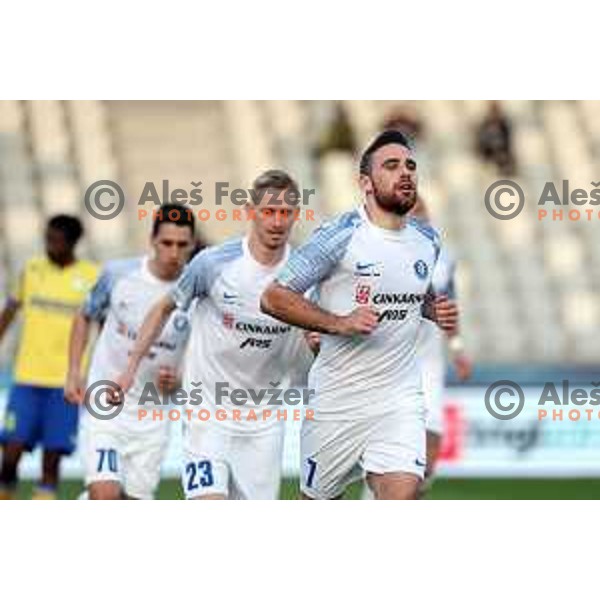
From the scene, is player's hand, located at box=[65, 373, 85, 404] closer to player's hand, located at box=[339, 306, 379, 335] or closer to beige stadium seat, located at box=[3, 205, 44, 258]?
player's hand, located at box=[339, 306, 379, 335]

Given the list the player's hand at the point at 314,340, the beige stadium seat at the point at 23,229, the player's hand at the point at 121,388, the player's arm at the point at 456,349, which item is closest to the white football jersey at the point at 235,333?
the player's hand at the point at 314,340

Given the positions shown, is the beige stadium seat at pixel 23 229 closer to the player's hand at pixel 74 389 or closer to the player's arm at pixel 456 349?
the player's arm at pixel 456 349

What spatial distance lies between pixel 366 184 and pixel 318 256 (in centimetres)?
43

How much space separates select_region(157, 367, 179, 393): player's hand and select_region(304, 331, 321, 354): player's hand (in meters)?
1.33

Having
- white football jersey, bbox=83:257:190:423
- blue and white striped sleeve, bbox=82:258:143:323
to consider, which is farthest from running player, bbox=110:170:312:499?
blue and white striped sleeve, bbox=82:258:143:323

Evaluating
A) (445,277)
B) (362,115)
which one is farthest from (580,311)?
(445,277)

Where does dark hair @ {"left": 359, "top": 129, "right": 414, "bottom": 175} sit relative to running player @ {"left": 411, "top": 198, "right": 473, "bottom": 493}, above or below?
above

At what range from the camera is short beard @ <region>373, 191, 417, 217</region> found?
28.9 ft

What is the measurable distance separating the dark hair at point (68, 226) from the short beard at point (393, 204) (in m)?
3.50

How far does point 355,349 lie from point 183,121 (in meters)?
11.9

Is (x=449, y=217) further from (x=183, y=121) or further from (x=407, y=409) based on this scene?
(x=407, y=409)

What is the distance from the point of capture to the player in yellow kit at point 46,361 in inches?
478

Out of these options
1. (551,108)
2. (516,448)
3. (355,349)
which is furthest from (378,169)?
(551,108)

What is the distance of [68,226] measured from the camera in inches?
472
